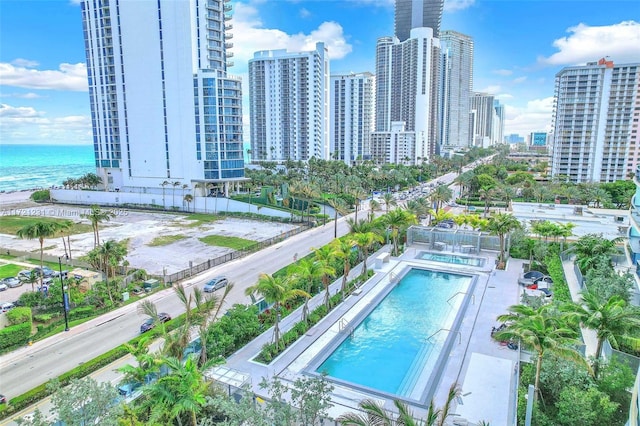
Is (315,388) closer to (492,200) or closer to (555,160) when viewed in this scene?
(492,200)

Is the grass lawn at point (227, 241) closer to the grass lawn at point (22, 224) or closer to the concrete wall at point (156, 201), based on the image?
the concrete wall at point (156, 201)

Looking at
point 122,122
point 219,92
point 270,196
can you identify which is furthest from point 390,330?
point 122,122

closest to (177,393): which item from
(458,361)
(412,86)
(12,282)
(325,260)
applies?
(325,260)

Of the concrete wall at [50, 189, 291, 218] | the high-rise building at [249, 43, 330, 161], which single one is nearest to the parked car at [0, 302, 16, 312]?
the concrete wall at [50, 189, 291, 218]

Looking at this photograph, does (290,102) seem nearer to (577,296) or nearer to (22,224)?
(22,224)

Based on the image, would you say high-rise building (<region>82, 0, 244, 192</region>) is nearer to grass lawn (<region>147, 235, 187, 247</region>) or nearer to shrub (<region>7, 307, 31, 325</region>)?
grass lawn (<region>147, 235, 187, 247</region>)

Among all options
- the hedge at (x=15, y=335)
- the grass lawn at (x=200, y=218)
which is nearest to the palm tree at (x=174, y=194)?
the grass lawn at (x=200, y=218)

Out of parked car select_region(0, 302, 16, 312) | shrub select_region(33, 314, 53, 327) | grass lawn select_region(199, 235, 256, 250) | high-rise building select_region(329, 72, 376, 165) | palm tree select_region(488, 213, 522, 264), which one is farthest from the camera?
high-rise building select_region(329, 72, 376, 165)
